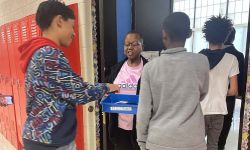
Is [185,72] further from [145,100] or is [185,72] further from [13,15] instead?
[13,15]

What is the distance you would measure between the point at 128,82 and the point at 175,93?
0.81m

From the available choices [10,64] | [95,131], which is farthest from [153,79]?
[10,64]

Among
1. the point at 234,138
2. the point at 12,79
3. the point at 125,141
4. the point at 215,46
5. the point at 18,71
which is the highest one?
the point at 215,46

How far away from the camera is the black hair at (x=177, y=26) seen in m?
1.19

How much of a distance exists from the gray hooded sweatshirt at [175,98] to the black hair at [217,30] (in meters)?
0.78

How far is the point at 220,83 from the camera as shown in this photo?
1.80 metres

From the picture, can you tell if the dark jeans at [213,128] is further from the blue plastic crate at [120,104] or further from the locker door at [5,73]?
the locker door at [5,73]

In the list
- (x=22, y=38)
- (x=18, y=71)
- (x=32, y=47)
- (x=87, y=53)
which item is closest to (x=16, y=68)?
(x=18, y=71)

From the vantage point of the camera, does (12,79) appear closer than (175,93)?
No

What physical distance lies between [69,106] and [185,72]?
662mm

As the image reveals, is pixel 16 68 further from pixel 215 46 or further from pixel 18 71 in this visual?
pixel 215 46

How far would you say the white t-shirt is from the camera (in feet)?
5.80

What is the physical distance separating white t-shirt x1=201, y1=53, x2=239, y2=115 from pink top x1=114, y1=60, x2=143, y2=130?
0.58 m

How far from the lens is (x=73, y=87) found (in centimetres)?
121
